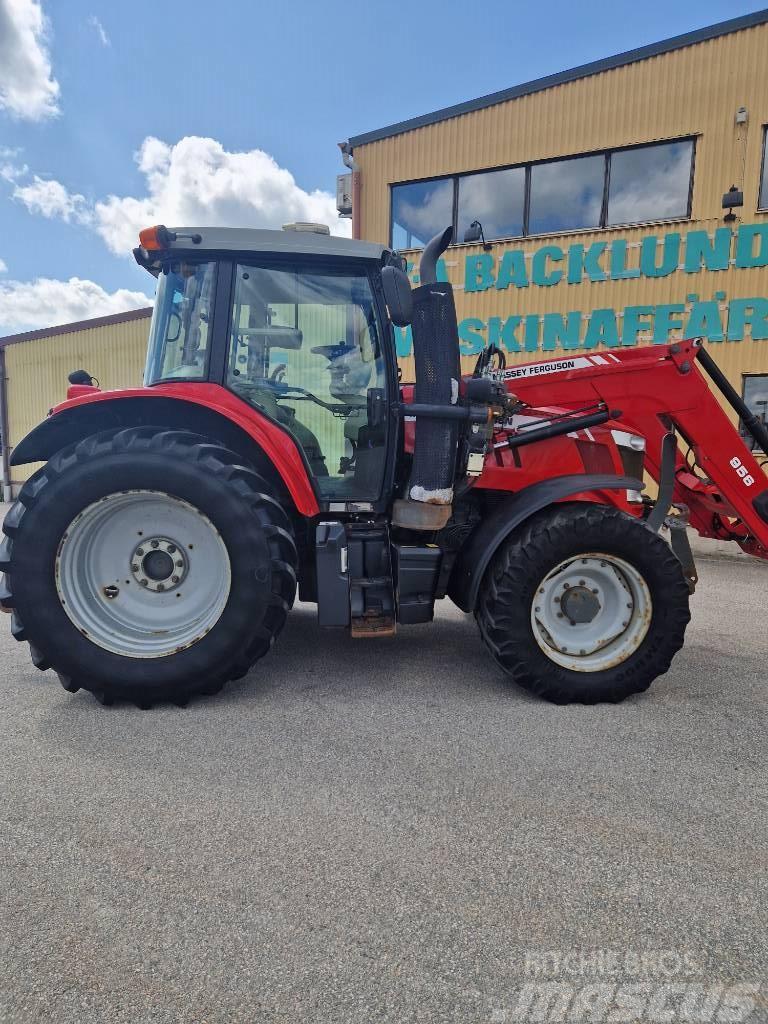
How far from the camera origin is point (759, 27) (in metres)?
7.57

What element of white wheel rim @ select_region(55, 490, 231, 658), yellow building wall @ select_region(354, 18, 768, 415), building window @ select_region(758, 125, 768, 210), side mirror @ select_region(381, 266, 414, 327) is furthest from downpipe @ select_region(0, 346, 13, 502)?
building window @ select_region(758, 125, 768, 210)

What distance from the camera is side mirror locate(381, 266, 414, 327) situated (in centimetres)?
268

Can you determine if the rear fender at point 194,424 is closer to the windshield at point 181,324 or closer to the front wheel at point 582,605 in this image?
the windshield at point 181,324

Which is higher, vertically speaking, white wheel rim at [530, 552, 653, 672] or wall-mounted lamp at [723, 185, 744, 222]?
wall-mounted lamp at [723, 185, 744, 222]

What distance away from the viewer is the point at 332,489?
3.18 m

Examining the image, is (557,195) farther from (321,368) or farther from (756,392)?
(321,368)

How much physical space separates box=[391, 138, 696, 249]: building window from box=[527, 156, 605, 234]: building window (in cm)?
1

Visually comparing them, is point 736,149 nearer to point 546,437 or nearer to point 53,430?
point 546,437

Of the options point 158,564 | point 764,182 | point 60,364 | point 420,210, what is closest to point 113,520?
point 158,564

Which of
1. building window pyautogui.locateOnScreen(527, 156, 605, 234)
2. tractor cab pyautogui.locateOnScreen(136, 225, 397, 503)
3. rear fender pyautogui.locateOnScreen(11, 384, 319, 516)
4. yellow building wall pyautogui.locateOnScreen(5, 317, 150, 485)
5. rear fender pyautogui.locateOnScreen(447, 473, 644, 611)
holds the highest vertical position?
building window pyautogui.locateOnScreen(527, 156, 605, 234)

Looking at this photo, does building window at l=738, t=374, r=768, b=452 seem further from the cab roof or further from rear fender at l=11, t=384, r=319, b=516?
A: rear fender at l=11, t=384, r=319, b=516

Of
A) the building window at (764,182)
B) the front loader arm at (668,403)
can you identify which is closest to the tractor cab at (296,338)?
the front loader arm at (668,403)

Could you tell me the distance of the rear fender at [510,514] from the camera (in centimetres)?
297

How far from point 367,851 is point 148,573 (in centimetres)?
176
